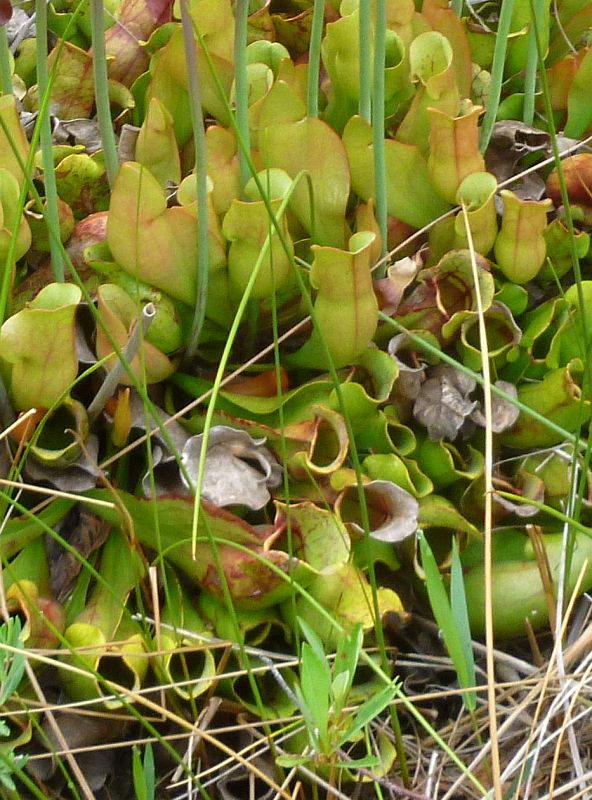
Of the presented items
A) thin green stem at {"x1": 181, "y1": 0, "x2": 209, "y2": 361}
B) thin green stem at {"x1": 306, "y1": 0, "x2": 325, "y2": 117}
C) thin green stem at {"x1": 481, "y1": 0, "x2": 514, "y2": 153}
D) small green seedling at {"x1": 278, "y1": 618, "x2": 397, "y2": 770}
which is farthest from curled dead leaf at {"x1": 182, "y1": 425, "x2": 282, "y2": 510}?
thin green stem at {"x1": 481, "y1": 0, "x2": 514, "y2": 153}

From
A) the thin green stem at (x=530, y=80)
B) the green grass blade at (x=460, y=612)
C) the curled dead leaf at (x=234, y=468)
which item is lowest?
the green grass blade at (x=460, y=612)

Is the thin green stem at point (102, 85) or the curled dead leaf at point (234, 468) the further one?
the curled dead leaf at point (234, 468)

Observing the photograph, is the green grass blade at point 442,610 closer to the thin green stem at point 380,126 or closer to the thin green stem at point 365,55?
the thin green stem at point 380,126

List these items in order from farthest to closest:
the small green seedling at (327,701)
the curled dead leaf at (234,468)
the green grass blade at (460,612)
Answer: the curled dead leaf at (234,468) → the green grass blade at (460,612) → the small green seedling at (327,701)

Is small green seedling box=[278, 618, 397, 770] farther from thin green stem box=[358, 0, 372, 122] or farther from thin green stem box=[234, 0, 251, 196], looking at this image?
thin green stem box=[358, 0, 372, 122]

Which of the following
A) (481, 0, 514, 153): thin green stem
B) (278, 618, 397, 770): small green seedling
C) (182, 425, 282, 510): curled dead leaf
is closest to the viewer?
(278, 618, 397, 770): small green seedling

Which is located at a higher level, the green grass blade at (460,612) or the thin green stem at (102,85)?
the thin green stem at (102,85)

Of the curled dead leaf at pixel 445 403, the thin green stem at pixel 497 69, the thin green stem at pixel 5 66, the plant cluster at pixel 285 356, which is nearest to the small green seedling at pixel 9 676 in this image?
the plant cluster at pixel 285 356

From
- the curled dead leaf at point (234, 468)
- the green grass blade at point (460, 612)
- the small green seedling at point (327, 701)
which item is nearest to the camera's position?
the small green seedling at point (327, 701)
